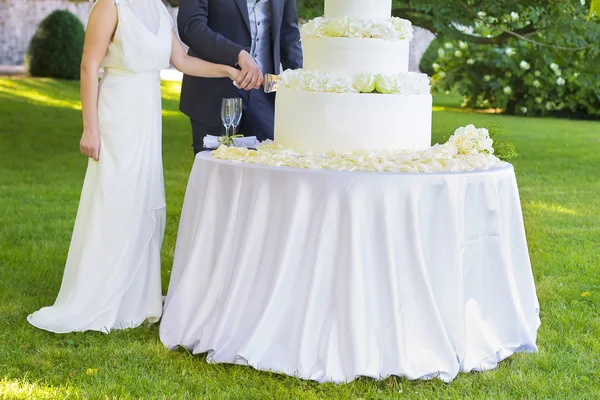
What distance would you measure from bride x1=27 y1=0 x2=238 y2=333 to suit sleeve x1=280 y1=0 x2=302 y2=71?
103cm

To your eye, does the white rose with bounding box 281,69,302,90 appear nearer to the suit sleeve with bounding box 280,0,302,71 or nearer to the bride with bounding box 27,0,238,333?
the bride with bounding box 27,0,238,333

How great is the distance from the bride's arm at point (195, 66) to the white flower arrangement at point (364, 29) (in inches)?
33.0

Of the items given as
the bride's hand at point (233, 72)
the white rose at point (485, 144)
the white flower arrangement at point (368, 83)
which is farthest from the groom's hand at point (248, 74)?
the white rose at point (485, 144)

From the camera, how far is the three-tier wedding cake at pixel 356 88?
436 centimetres

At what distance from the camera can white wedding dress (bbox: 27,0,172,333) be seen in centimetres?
485

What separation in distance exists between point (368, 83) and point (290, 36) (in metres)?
1.64

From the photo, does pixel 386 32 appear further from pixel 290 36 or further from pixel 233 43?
A: pixel 290 36

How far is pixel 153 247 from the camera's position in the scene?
16.6 feet

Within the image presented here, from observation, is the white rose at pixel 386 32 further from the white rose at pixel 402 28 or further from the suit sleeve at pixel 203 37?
the suit sleeve at pixel 203 37

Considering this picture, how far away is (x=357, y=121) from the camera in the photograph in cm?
436

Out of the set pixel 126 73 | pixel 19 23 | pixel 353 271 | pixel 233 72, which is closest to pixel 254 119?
pixel 233 72

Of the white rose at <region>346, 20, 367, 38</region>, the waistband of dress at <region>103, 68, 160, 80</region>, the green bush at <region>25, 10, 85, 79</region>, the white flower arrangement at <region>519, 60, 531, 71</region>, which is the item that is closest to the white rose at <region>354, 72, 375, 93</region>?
the white rose at <region>346, 20, 367, 38</region>

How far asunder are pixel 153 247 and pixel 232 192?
913mm

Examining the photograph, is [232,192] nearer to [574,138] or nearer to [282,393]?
[282,393]
